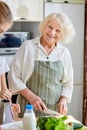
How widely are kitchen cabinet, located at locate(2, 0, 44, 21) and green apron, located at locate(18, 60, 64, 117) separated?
4.02 feet

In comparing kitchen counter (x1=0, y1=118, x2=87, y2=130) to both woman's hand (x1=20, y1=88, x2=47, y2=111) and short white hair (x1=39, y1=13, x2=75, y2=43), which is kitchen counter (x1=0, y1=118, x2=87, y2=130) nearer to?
woman's hand (x1=20, y1=88, x2=47, y2=111)

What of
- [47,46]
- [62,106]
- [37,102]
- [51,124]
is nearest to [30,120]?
[51,124]

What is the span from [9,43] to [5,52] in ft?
0.34

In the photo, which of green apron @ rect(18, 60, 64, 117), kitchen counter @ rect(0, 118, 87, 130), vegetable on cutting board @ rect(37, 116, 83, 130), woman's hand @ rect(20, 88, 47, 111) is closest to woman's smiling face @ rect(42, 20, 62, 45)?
green apron @ rect(18, 60, 64, 117)

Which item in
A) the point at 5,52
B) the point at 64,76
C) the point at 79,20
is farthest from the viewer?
the point at 79,20

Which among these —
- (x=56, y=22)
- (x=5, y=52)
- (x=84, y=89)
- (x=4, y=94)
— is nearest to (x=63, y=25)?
(x=56, y=22)

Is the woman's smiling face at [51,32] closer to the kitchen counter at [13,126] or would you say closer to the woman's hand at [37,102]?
the woman's hand at [37,102]

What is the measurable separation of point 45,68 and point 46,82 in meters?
0.09

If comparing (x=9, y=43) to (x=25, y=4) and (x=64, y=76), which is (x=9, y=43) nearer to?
(x=25, y=4)

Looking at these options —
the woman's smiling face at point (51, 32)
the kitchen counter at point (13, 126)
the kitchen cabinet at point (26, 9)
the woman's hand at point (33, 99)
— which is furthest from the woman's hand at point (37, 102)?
the kitchen cabinet at point (26, 9)

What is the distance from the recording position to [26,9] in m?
3.28

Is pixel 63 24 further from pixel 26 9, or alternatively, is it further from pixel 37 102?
pixel 26 9

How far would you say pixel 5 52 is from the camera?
3.19m

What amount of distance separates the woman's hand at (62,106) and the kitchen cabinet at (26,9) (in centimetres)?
134
